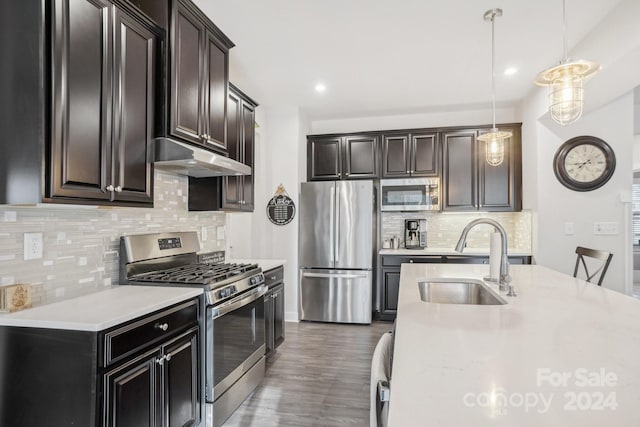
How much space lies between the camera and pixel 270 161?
4566 millimetres

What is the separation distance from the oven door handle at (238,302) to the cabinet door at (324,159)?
2.39m

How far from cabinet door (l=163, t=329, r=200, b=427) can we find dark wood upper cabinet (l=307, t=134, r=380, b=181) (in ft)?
10.5

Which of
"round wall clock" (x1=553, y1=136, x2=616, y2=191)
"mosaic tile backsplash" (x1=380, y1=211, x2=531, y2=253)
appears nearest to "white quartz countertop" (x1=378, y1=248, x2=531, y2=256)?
"mosaic tile backsplash" (x1=380, y1=211, x2=531, y2=253)

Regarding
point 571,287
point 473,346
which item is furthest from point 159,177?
point 571,287

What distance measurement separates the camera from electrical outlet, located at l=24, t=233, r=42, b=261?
1617 millimetres

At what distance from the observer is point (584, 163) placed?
11.8ft

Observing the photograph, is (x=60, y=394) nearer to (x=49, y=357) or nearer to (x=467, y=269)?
(x=49, y=357)

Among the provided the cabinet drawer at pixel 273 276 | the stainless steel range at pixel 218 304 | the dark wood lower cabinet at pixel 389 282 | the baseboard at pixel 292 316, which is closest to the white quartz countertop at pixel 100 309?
the stainless steel range at pixel 218 304

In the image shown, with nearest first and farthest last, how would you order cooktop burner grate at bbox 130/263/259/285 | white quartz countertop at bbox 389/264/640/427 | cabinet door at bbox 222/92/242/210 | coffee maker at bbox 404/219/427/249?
white quartz countertop at bbox 389/264/640/427, cooktop burner grate at bbox 130/263/259/285, cabinet door at bbox 222/92/242/210, coffee maker at bbox 404/219/427/249

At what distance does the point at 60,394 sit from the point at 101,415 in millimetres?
202

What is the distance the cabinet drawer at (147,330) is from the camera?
142 cm

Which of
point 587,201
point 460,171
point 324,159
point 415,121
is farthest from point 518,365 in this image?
point 415,121

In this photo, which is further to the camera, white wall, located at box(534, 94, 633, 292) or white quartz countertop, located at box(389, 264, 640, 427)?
white wall, located at box(534, 94, 633, 292)

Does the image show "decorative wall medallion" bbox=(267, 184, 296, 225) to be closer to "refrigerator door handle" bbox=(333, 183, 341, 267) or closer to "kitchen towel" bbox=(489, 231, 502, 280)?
"refrigerator door handle" bbox=(333, 183, 341, 267)
